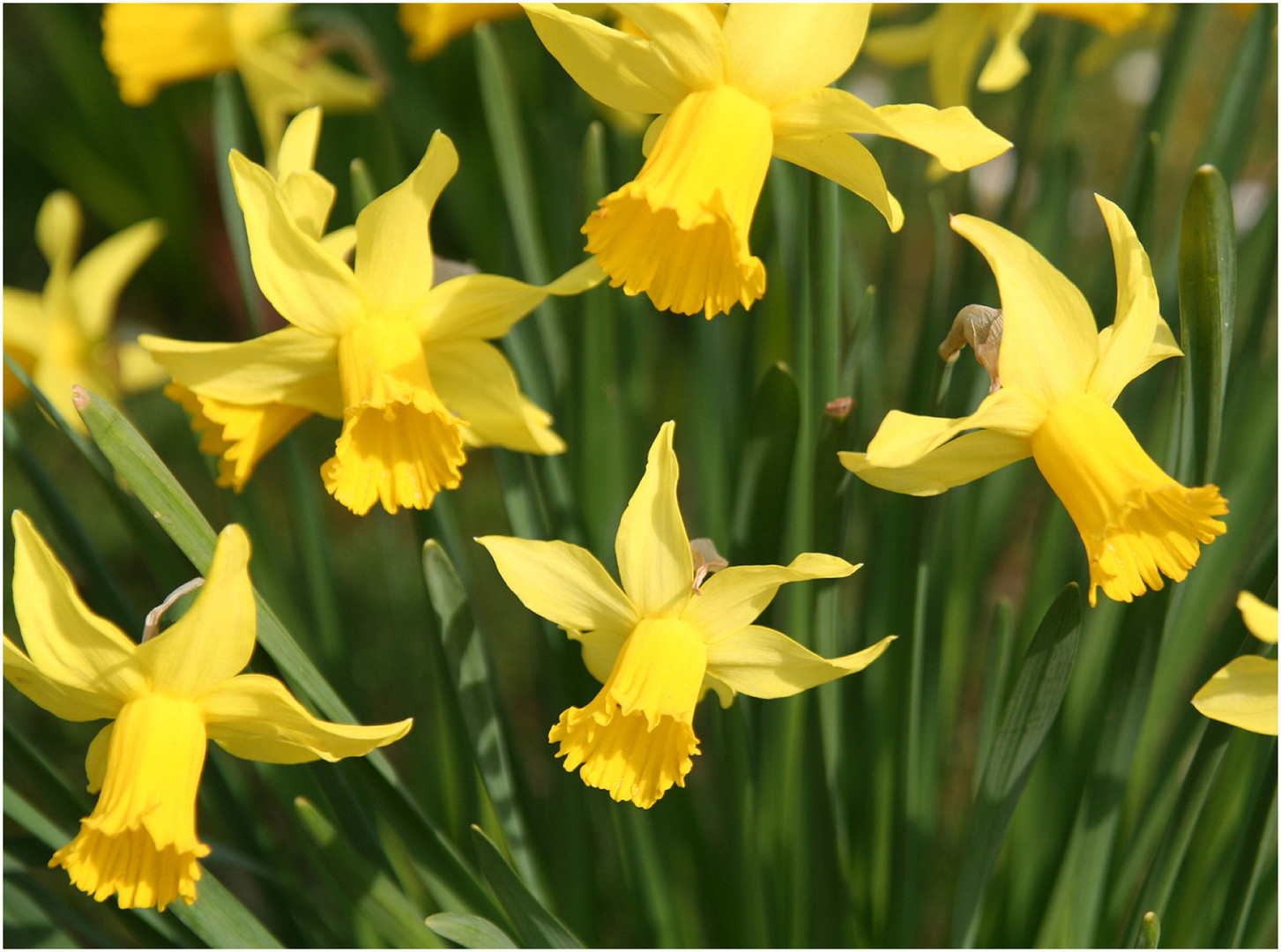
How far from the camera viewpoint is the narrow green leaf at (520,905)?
1027 mm

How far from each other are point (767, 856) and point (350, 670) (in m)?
0.65

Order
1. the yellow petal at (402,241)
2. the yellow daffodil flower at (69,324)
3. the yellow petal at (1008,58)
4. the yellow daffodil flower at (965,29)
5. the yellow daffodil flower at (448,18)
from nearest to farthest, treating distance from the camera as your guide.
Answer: the yellow petal at (402,241), the yellow petal at (1008,58), the yellow daffodil flower at (965,29), the yellow daffodil flower at (69,324), the yellow daffodil flower at (448,18)

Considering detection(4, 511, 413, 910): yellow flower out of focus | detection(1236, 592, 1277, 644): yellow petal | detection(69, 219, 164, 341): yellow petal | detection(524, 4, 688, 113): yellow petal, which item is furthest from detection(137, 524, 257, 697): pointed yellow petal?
detection(69, 219, 164, 341): yellow petal

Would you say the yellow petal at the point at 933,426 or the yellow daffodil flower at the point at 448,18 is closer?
the yellow petal at the point at 933,426

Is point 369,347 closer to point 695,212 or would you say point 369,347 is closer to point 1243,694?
point 695,212

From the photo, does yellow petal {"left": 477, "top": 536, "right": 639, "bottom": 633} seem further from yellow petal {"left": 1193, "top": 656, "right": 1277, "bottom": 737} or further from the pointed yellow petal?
yellow petal {"left": 1193, "top": 656, "right": 1277, "bottom": 737}

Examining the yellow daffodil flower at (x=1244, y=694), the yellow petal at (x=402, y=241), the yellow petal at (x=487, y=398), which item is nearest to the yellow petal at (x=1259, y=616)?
the yellow daffodil flower at (x=1244, y=694)

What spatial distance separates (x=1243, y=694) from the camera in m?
0.91

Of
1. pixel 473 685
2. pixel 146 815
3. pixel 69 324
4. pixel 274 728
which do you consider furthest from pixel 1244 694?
pixel 69 324

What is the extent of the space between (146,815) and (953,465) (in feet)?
2.59

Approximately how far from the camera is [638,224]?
978mm

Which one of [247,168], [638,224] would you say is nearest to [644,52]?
[638,224]

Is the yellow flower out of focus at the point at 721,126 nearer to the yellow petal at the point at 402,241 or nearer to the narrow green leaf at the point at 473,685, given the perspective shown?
the yellow petal at the point at 402,241

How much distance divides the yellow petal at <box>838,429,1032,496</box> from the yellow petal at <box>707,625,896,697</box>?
0.49 ft
